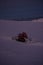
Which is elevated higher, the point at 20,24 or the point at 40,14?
the point at 40,14

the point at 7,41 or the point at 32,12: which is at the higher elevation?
the point at 32,12

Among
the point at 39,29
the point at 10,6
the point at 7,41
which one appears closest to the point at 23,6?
the point at 10,6

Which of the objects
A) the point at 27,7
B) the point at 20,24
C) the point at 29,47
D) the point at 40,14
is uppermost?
the point at 27,7

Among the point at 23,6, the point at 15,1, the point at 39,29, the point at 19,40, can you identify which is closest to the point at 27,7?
the point at 23,6

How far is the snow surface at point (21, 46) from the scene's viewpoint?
5.97 feet

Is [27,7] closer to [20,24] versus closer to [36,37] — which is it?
[20,24]

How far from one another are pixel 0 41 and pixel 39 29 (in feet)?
1.83

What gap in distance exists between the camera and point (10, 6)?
6.05ft

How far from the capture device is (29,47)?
1.82m

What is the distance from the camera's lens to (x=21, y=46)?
5.98ft

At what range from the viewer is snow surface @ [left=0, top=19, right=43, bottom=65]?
182cm

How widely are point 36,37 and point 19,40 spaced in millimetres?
236

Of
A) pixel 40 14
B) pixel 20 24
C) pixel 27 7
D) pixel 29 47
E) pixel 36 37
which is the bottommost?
pixel 29 47

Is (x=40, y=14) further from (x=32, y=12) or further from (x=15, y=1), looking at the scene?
(x=15, y=1)
